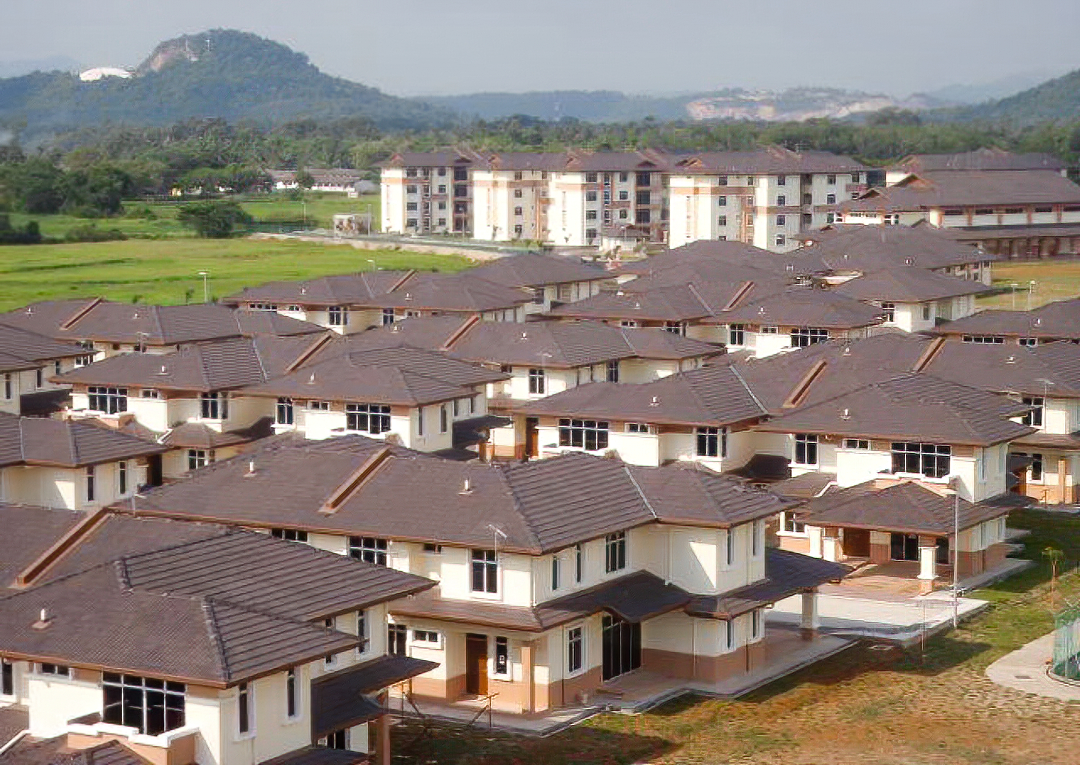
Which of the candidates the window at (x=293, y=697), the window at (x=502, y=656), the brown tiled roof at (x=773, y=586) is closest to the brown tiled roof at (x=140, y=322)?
the brown tiled roof at (x=773, y=586)

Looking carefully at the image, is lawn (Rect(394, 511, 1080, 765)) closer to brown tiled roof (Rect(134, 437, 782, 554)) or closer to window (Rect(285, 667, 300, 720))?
brown tiled roof (Rect(134, 437, 782, 554))

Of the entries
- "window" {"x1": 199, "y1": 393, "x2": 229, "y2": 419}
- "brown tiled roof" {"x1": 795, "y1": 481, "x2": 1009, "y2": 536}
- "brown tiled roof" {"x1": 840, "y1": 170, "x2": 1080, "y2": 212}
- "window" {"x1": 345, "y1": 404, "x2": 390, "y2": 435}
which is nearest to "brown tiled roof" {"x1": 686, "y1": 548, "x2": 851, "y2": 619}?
"brown tiled roof" {"x1": 795, "y1": 481, "x2": 1009, "y2": 536}

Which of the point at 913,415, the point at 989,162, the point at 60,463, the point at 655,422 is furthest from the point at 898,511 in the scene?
the point at 989,162

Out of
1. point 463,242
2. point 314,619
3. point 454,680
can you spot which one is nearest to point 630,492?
point 454,680

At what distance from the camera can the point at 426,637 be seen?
32250 millimetres

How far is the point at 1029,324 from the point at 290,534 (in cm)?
3645

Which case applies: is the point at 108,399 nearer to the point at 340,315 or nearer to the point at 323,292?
the point at 340,315

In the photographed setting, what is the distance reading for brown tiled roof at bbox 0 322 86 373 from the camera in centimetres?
5503

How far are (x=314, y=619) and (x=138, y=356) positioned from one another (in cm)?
2852

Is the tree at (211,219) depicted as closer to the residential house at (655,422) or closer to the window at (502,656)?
the residential house at (655,422)

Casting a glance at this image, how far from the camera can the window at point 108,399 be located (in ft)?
172

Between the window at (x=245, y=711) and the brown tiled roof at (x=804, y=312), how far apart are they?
42.1 metres

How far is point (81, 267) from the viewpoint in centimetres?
10262

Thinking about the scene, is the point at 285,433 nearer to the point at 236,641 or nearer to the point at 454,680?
the point at 454,680
